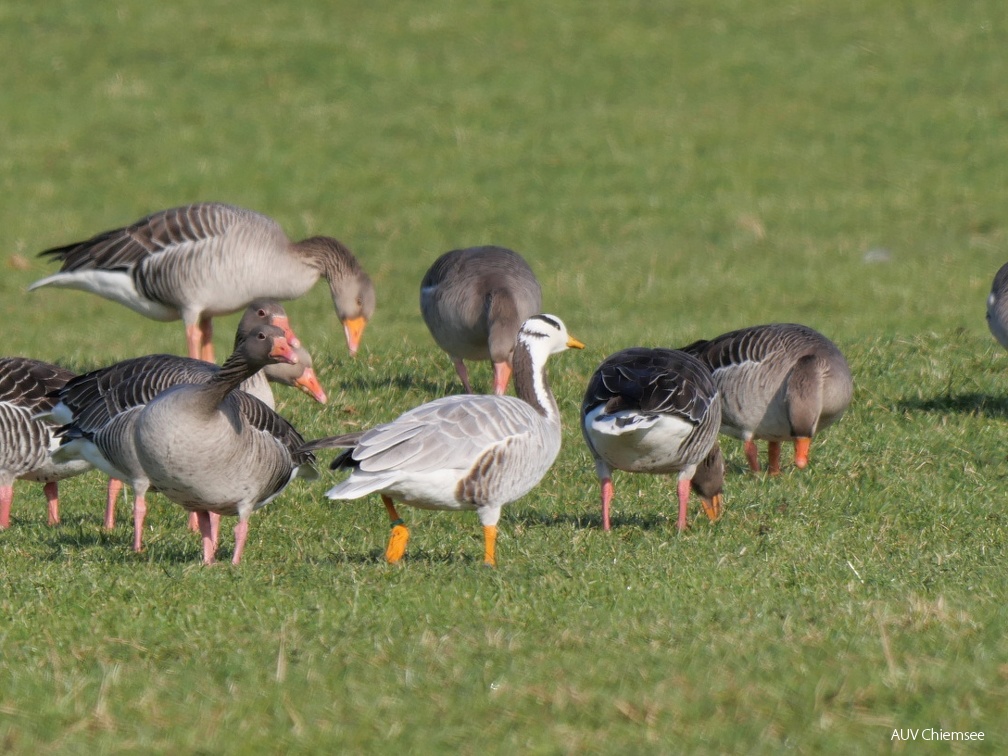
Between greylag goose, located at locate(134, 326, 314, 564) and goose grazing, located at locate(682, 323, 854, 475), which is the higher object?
greylag goose, located at locate(134, 326, 314, 564)

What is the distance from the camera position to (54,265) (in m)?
23.8

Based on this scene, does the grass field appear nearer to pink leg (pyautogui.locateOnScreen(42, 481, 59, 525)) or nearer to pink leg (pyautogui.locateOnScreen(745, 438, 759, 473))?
pink leg (pyautogui.locateOnScreen(42, 481, 59, 525))

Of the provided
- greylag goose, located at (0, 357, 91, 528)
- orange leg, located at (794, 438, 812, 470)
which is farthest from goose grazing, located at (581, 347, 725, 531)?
greylag goose, located at (0, 357, 91, 528)

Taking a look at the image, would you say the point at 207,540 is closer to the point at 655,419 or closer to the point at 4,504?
the point at 4,504

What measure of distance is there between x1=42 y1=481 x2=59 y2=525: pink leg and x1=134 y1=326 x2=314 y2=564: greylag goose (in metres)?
1.94

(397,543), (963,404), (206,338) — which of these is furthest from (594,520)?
(206,338)

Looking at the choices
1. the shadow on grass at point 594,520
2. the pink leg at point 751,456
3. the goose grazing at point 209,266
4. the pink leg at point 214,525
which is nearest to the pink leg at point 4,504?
the pink leg at point 214,525

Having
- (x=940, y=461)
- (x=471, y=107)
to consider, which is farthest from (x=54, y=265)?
(x=940, y=461)

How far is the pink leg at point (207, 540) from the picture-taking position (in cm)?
864

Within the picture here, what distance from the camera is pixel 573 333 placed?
1750 cm

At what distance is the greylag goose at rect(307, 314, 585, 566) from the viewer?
8.00 metres

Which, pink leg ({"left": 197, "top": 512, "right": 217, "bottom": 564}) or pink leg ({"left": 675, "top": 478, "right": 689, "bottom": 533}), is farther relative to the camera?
pink leg ({"left": 675, "top": 478, "right": 689, "bottom": 533})

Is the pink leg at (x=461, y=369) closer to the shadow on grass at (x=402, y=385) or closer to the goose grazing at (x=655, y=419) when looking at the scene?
the shadow on grass at (x=402, y=385)

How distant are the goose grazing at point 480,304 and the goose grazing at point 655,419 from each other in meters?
2.91
